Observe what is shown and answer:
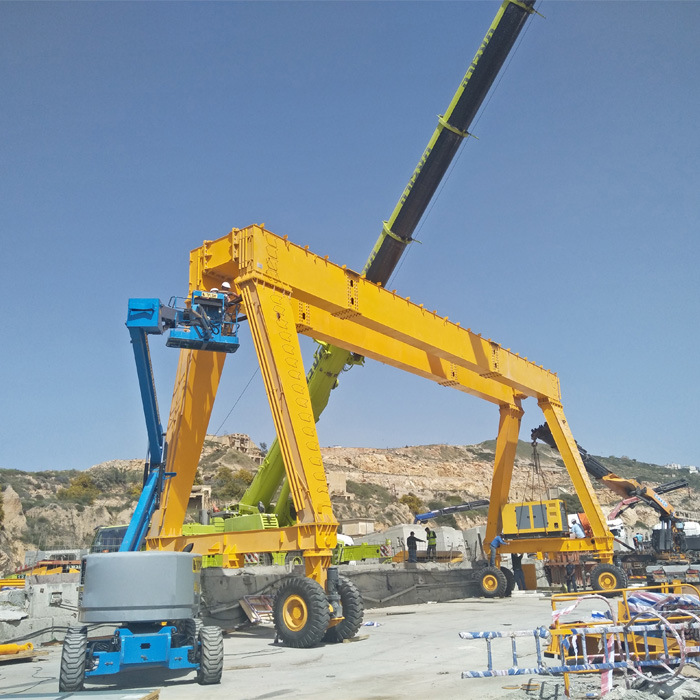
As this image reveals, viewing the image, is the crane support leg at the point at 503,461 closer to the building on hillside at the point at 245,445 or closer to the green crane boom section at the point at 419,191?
the green crane boom section at the point at 419,191

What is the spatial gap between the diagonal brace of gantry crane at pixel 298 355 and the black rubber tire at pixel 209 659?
4.24 metres

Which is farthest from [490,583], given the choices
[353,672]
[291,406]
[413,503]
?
[413,503]

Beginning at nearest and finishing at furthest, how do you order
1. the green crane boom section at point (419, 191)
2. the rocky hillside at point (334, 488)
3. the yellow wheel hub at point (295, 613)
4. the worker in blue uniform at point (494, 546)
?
the yellow wheel hub at point (295, 613) → the green crane boom section at point (419, 191) → the worker in blue uniform at point (494, 546) → the rocky hillside at point (334, 488)

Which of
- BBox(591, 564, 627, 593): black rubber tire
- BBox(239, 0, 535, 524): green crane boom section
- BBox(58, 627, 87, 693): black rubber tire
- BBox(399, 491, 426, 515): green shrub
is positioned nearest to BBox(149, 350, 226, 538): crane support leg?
BBox(239, 0, 535, 524): green crane boom section

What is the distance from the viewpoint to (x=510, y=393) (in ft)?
79.2

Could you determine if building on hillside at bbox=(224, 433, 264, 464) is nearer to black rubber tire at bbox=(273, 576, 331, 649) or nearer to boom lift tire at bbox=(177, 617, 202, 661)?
black rubber tire at bbox=(273, 576, 331, 649)

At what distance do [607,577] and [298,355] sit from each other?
1279 cm

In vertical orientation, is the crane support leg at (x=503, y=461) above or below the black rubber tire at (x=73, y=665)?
above

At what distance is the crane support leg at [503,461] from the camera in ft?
78.3

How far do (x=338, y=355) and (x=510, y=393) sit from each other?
7.37 metres

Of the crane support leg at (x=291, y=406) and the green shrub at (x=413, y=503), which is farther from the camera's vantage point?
the green shrub at (x=413, y=503)

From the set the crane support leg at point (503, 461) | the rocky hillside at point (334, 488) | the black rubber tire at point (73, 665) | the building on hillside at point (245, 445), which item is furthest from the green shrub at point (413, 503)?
the black rubber tire at point (73, 665)

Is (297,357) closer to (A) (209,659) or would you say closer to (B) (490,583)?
(A) (209,659)

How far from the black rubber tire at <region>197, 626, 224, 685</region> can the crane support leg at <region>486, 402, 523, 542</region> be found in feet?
56.8
